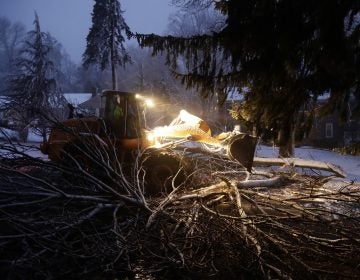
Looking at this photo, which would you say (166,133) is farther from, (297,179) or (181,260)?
(181,260)

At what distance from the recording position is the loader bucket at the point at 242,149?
831 centimetres

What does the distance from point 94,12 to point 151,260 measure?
2594 cm

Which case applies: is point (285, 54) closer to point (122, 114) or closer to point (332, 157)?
point (122, 114)

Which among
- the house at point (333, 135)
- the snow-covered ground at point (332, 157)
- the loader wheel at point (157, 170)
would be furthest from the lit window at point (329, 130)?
the loader wheel at point (157, 170)

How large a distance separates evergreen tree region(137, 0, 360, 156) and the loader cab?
173 inches

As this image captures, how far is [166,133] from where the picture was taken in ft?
31.2

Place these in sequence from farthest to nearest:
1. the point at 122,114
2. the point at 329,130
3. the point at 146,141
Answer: the point at 329,130, the point at 146,141, the point at 122,114

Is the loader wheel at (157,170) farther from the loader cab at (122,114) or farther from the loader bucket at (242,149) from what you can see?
the loader bucket at (242,149)

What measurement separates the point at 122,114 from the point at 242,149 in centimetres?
311

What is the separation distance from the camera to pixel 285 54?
3805 millimetres

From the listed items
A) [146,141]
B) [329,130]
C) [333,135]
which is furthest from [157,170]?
[329,130]

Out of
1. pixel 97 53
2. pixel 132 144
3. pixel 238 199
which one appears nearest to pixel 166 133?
pixel 132 144

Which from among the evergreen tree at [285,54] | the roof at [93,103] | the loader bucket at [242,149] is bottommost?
the loader bucket at [242,149]

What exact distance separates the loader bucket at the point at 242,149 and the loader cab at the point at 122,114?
2371 mm
